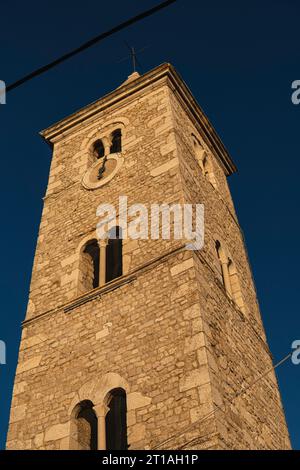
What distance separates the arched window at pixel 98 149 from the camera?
1478 centimetres

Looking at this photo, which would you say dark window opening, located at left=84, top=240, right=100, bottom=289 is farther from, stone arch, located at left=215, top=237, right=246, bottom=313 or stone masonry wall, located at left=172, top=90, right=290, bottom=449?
stone arch, located at left=215, top=237, right=246, bottom=313

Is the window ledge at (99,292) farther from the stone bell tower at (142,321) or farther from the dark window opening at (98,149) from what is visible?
the dark window opening at (98,149)

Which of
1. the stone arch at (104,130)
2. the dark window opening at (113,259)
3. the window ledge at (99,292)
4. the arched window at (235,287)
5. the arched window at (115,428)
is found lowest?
the arched window at (115,428)

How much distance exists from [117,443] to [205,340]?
3483mm

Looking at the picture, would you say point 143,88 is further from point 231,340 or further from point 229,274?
point 231,340

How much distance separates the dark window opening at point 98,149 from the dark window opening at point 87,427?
756cm

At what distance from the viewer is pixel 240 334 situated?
34.3 ft

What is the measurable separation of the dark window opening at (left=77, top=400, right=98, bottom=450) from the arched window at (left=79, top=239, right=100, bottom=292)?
2.67 meters

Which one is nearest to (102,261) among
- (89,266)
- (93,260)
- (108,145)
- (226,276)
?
(89,266)

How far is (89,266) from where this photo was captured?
A: 11672 millimetres

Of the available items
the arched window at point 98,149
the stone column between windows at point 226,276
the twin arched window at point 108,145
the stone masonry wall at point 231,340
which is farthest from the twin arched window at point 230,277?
the arched window at point 98,149

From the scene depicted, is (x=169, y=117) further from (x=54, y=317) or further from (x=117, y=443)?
(x=117, y=443)

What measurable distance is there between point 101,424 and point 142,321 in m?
1.76
